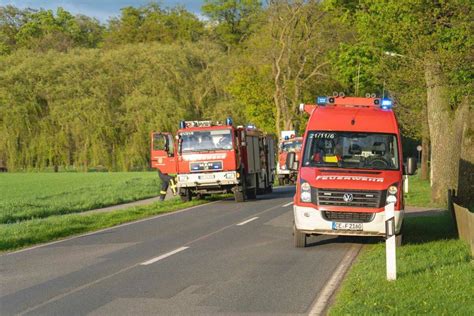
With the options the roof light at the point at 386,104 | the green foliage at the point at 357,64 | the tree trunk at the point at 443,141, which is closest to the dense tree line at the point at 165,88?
the green foliage at the point at 357,64

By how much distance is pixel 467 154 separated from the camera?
72.0 feet

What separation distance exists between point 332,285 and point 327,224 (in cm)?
345

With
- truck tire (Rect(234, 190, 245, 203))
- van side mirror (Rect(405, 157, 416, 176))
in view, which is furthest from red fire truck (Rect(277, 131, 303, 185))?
van side mirror (Rect(405, 157, 416, 176))

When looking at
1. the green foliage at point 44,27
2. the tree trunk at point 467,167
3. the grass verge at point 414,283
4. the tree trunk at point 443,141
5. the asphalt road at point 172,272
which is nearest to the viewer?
the grass verge at point 414,283

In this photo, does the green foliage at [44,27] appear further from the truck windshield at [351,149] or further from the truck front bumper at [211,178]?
the truck windshield at [351,149]

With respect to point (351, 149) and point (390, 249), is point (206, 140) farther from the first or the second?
point (390, 249)

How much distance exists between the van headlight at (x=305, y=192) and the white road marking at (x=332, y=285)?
4.00 ft

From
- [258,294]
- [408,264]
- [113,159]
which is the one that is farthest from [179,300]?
[113,159]

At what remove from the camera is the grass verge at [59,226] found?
16.6 m

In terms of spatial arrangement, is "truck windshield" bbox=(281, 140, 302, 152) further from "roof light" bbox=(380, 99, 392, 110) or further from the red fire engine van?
the red fire engine van

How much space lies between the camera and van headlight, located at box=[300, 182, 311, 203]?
13727 mm

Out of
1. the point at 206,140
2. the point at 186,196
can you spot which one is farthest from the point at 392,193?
the point at 186,196

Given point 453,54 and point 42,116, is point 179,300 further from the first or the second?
point 42,116

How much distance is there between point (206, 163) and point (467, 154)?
987cm
